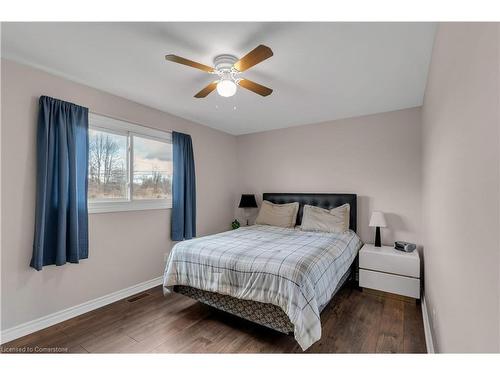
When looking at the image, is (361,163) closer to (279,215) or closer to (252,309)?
(279,215)

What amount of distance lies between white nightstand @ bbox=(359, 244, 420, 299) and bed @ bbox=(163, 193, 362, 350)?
0.25m

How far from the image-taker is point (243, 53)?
1.90 meters

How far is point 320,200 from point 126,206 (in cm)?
283

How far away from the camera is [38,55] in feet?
6.43

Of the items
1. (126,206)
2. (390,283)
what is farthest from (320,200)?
(126,206)

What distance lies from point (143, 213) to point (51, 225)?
1.00 m

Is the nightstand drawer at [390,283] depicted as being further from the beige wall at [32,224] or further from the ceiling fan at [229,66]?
the beige wall at [32,224]

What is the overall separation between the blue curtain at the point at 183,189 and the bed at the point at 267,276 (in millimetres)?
902

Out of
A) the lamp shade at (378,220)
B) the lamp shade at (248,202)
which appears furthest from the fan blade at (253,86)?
the lamp shade at (248,202)

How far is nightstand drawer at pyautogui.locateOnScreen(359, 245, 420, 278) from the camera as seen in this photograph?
8.67 feet

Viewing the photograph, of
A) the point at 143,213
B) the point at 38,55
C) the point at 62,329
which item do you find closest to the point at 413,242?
the point at 143,213

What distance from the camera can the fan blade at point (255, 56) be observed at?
152 centimetres

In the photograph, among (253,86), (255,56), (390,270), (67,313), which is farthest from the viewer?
(390,270)
